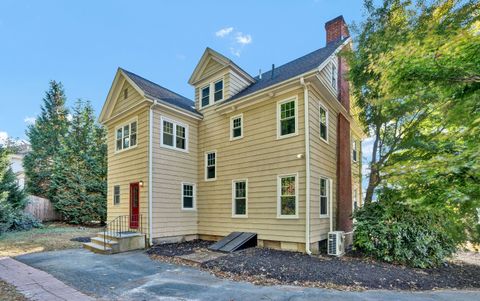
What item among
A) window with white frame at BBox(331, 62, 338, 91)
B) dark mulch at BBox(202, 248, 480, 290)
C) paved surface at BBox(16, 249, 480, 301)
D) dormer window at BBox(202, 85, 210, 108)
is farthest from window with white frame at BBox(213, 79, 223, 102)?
paved surface at BBox(16, 249, 480, 301)

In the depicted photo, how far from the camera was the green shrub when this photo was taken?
833 cm

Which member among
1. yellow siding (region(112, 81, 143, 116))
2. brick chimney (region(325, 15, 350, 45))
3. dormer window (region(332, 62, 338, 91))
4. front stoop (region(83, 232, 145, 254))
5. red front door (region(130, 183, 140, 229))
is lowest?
front stoop (region(83, 232, 145, 254))

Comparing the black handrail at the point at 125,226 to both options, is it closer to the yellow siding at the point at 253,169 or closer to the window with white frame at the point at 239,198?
the yellow siding at the point at 253,169

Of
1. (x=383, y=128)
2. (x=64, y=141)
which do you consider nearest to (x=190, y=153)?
(x=383, y=128)

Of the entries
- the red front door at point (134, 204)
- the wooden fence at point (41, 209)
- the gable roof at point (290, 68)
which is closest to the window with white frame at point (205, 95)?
the gable roof at point (290, 68)

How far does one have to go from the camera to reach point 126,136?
12266 mm

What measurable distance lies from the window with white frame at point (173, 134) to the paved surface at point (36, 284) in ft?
18.9

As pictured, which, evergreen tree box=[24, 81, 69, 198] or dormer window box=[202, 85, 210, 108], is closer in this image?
dormer window box=[202, 85, 210, 108]

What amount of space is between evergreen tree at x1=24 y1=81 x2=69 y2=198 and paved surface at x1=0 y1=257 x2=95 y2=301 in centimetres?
1461

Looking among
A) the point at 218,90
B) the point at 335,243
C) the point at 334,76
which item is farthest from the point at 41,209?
the point at 334,76

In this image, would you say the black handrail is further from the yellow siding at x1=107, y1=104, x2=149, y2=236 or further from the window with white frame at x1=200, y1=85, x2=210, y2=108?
the window with white frame at x1=200, y1=85, x2=210, y2=108

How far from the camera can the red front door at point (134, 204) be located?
1096 centimetres

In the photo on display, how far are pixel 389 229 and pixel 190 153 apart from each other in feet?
26.9

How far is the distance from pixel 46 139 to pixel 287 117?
22897mm
